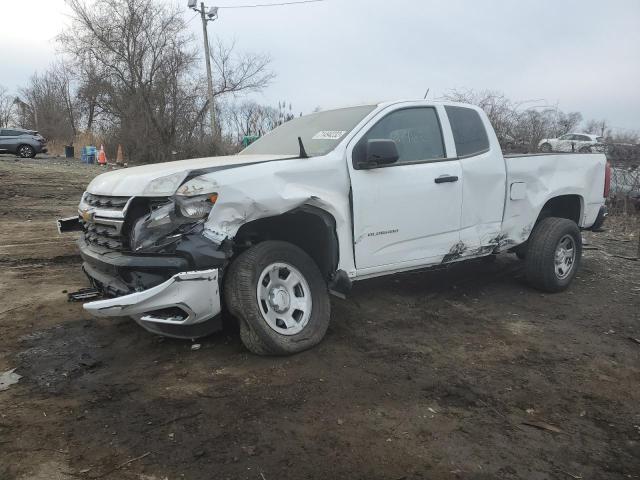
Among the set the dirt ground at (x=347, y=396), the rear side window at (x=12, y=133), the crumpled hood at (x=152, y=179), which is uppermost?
the rear side window at (x=12, y=133)

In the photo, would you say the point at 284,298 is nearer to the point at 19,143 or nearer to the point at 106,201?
the point at 106,201

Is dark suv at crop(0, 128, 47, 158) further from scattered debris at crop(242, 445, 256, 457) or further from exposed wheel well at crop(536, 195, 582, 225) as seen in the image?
scattered debris at crop(242, 445, 256, 457)

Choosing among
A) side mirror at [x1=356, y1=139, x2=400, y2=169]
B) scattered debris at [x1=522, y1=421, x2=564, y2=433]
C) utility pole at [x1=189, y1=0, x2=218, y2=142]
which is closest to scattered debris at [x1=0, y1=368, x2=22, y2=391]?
side mirror at [x1=356, y1=139, x2=400, y2=169]

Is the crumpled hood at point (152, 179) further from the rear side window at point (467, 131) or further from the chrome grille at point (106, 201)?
the rear side window at point (467, 131)

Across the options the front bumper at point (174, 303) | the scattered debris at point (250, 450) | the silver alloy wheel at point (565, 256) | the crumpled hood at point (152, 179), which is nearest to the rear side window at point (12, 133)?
the crumpled hood at point (152, 179)

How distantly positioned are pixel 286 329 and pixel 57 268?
12.5 feet

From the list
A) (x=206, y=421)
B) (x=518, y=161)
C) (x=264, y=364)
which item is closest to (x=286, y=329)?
(x=264, y=364)

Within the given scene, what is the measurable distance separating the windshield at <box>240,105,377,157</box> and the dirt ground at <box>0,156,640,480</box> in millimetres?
1492

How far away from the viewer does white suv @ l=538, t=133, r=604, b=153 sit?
11.0m

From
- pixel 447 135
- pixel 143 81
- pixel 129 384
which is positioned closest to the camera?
pixel 129 384

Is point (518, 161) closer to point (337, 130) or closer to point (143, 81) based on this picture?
point (337, 130)

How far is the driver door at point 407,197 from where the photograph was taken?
4086mm

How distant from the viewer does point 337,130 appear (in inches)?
171

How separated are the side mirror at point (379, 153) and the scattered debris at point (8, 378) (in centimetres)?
277
